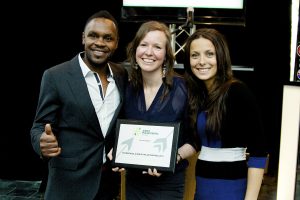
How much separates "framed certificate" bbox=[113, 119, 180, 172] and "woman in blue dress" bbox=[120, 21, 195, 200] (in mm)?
78

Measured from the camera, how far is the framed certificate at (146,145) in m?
2.28

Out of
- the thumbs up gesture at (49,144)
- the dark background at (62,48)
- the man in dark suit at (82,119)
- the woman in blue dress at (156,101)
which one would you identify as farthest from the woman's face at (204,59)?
the dark background at (62,48)

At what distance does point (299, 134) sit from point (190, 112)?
2.95 feet

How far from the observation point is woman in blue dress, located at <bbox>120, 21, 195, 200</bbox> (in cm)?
240

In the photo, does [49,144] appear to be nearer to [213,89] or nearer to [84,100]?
[84,100]

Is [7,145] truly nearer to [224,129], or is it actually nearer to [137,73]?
[137,73]

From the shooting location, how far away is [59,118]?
2.37 m

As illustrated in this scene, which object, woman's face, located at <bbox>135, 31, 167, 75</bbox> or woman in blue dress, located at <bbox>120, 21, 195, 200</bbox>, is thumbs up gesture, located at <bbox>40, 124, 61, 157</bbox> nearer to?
woman in blue dress, located at <bbox>120, 21, 195, 200</bbox>

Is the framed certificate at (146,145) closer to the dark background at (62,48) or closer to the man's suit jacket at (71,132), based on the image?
the man's suit jacket at (71,132)

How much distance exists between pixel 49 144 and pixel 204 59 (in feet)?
3.03

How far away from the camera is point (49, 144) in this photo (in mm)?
2209

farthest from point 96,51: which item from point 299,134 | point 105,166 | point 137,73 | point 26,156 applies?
point 26,156

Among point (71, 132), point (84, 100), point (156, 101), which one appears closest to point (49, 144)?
point (71, 132)

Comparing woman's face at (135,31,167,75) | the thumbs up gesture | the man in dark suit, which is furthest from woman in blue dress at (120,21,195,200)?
the thumbs up gesture
